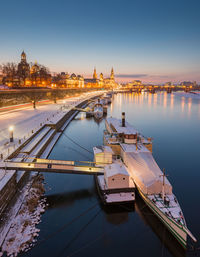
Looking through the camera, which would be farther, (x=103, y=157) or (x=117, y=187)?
(x=103, y=157)

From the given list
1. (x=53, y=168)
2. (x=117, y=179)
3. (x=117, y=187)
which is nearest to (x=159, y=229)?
(x=117, y=187)

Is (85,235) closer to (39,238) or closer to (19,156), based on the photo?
(39,238)

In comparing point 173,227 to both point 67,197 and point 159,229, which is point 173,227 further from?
point 67,197

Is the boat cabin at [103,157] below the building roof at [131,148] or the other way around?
below

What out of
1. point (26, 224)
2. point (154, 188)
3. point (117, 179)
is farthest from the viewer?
point (117, 179)

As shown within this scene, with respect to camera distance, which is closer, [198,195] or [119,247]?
[119,247]

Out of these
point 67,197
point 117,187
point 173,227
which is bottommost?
point 67,197

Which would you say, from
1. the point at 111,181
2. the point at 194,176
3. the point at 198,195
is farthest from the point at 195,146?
the point at 111,181

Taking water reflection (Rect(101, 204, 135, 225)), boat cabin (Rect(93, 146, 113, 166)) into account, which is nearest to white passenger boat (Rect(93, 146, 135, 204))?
water reflection (Rect(101, 204, 135, 225))

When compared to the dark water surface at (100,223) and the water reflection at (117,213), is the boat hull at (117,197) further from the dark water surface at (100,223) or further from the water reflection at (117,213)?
the dark water surface at (100,223)

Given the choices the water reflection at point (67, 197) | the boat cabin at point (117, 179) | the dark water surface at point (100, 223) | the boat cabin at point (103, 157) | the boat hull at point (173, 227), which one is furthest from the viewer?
the boat cabin at point (103, 157)

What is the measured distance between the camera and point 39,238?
1382cm

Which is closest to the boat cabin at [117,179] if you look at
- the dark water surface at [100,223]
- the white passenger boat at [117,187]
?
the white passenger boat at [117,187]

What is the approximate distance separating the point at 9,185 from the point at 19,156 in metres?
6.24
